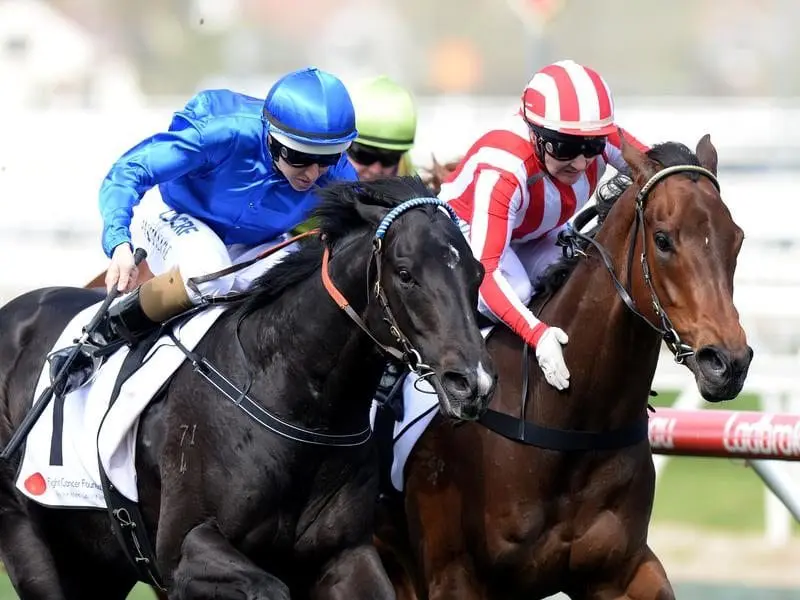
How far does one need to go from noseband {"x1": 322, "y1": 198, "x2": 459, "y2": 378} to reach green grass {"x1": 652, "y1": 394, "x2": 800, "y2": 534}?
Answer: 495 centimetres

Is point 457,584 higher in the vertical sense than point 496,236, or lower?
lower

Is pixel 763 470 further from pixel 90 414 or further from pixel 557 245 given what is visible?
pixel 90 414

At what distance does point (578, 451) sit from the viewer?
4430 mm

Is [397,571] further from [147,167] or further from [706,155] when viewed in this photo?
[706,155]

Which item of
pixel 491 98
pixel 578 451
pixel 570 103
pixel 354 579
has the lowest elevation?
pixel 354 579

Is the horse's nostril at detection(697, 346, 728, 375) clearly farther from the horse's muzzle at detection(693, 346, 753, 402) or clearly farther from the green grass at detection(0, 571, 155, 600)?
the green grass at detection(0, 571, 155, 600)

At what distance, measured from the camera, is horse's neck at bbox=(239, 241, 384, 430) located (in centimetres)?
399

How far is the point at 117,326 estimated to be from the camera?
4.60 m

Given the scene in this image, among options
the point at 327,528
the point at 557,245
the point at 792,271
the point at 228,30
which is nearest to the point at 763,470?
the point at 557,245

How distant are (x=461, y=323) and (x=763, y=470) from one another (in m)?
2.55

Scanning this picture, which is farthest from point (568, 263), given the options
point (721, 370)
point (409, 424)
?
point (721, 370)

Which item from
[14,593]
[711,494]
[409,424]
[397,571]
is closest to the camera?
[409,424]

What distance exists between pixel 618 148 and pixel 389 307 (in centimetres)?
133

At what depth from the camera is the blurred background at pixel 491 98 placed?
8.73 meters
